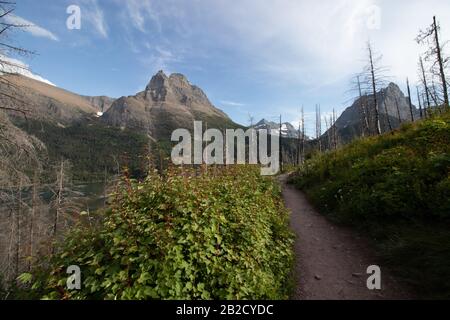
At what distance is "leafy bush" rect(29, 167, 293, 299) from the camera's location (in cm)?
355

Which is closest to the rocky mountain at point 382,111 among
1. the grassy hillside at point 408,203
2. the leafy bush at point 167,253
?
the grassy hillside at point 408,203

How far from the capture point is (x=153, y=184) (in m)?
5.60

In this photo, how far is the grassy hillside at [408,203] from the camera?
5.20 metres

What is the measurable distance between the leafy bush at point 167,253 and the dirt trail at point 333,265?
0.68 meters

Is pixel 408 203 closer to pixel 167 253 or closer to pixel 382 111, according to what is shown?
pixel 167 253

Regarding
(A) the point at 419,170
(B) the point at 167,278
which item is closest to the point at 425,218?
(A) the point at 419,170

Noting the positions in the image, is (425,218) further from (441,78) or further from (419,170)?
(441,78)

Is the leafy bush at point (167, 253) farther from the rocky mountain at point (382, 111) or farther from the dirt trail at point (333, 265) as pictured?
the rocky mountain at point (382, 111)

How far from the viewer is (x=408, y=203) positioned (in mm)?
7023

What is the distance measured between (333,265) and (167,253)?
489 cm

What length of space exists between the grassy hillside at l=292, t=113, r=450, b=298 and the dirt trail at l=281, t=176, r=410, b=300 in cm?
41

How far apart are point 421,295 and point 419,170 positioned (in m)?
4.63

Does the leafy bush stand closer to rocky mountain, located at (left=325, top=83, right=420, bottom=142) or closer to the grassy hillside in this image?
the grassy hillside

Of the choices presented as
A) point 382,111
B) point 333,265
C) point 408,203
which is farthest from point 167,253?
point 382,111
